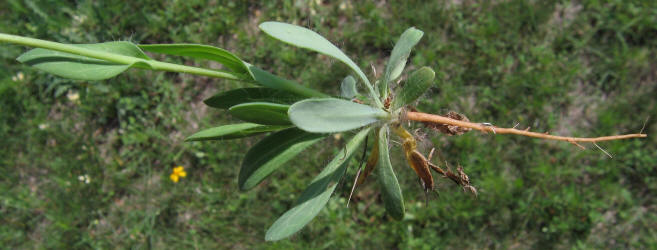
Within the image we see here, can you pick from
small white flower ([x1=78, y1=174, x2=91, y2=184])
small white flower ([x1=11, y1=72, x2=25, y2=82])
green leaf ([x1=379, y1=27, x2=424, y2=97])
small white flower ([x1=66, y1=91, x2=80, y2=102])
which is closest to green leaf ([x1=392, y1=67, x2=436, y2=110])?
green leaf ([x1=379, y1=27, x2=424, y2=97])

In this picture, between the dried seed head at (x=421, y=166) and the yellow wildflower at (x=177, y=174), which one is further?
the yellow wildflower at (x=177, y=174)

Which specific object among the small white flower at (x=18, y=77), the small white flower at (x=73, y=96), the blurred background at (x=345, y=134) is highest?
the small white flower at (x=18, y=77)

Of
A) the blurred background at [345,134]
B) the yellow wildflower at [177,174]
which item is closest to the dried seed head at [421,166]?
the blurred background at [345,134]

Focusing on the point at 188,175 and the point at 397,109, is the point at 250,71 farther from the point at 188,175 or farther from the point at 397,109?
the point at 188,175

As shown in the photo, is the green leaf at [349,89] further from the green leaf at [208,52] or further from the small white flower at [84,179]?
the small white flower at [84,179]

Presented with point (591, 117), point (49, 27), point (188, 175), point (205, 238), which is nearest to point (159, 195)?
point (188, 175)

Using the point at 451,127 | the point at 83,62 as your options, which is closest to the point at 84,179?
the point at 83,62

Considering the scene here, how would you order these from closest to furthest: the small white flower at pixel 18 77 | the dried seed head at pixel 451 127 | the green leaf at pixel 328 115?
the green leaf at pixel 328 115 < the dried seed head at pixel 451 127 < the small white flower at pixel 18 77

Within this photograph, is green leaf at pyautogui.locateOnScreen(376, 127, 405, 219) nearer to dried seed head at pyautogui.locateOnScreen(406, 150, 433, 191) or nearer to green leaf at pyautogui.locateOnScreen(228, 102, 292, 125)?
dried seed head at pyautogui.locateOnScreen(406, 150, 433, 191)
